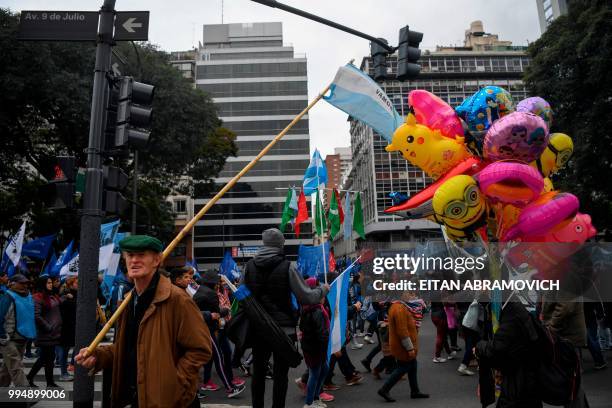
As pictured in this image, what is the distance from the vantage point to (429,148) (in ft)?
17.4

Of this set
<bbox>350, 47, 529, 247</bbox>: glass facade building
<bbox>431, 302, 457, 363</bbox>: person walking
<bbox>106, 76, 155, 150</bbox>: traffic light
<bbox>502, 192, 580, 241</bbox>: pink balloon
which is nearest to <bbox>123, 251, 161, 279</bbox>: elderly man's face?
<bbox>106, 76, 155, 150</bbox>: traffic light

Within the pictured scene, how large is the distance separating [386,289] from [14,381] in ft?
17.1

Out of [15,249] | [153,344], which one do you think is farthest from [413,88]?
[153,344]

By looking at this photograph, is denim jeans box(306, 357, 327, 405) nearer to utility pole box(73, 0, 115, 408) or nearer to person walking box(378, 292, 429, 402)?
person walking box(378, 292, 429, 402)

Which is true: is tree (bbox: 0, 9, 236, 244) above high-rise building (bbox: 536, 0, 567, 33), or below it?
below

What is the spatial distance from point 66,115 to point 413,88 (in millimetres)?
35351

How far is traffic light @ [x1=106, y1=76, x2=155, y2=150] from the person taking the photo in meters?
5.28

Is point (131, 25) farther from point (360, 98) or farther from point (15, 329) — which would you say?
point (15, 329)

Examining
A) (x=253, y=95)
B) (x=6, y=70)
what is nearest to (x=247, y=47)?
(x=253, y=95)

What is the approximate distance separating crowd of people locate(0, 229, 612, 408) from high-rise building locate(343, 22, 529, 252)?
33955 millimetres

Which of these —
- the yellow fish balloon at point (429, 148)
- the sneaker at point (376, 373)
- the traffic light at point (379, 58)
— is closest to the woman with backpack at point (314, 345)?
the sneaker at point (376, 373)

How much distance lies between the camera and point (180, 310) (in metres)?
2.96

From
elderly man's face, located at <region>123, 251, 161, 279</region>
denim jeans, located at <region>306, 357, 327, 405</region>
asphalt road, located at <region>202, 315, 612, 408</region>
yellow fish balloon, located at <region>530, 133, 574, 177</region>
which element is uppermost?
yellow fish balloon, located at <region>530, 133, 574, 177</region>

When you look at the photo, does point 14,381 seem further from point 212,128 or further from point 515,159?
point 212,128
